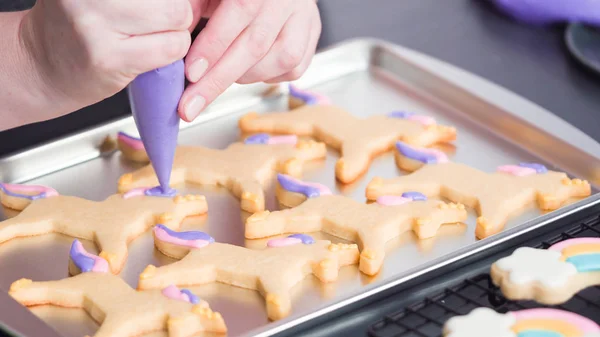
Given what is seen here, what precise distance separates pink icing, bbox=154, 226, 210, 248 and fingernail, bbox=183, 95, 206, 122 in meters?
0.13

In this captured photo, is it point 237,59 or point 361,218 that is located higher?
point 237,59

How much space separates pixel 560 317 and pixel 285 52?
0.47 m

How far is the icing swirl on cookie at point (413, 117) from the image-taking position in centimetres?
122

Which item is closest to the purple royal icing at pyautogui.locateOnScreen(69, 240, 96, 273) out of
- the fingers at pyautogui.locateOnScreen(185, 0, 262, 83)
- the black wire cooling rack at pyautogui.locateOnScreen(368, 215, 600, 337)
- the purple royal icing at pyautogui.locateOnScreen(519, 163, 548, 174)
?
the fingers at pyautogui.locateOnScreen(185, 0, 262, 83)

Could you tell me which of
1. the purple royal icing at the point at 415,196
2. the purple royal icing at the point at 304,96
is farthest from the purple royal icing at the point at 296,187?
the purple royal icing at the point at 304,96

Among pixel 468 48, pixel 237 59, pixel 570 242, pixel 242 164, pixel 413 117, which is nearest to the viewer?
pixel 570 242

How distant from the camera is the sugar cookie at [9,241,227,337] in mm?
834

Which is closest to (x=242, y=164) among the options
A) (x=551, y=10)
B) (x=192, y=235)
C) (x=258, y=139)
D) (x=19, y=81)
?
(x=258, y=139)

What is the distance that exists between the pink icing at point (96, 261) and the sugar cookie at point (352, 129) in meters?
0.32

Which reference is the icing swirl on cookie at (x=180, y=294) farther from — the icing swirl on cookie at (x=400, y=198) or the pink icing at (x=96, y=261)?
the icing swirl on cookie at (x=400, y=198)

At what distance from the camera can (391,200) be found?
1040mm

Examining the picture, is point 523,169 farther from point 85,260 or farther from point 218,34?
point 85,260

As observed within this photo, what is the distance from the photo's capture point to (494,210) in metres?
1.03

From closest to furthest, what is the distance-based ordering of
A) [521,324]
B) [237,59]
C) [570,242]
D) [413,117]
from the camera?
[521,324] < [570,242] < [237,59] < [413,117]
